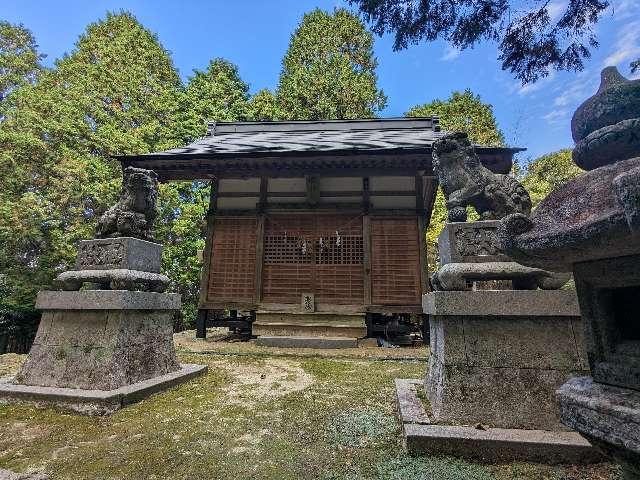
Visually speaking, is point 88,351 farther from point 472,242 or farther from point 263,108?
point 263,108

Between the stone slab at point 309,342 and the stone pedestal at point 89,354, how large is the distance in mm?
4120

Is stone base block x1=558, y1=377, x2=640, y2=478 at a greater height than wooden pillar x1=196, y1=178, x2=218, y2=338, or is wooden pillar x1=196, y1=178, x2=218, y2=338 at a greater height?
wooden pillar x1=196, y1=178, x2=218, y2=338

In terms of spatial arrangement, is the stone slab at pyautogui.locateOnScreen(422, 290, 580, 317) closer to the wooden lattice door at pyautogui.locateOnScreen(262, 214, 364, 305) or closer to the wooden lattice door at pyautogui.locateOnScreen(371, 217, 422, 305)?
the wooden lattice door at pyautogui.locateOnScreen(371, 217, 422, 305)

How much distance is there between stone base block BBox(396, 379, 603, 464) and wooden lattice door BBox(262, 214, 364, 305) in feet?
21.3

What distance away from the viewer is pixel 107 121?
1491 cm

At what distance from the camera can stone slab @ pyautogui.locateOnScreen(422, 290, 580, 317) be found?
255 centimetres

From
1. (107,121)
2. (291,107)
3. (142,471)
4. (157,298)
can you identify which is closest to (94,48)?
(107,121)

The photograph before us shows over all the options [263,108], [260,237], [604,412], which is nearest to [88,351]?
[604,412]

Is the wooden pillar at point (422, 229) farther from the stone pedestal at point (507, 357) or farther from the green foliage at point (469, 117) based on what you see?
the green foliage at point (469, 117)

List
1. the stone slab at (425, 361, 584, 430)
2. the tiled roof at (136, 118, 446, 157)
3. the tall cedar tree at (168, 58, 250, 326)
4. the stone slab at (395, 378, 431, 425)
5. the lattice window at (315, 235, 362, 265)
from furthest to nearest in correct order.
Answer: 1. the tall cedar tree at (168, 58, 250, 326)
2. the tiled roof at (136, 118, 446, 157)
3. the lattice window at (315, 235, 362, 265)
4. the stone slab at (395, 378, 431, 425)
5. the stone slab at (425, 361, 584, 430)

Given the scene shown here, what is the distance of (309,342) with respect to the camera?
786cm

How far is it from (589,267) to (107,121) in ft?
58.8

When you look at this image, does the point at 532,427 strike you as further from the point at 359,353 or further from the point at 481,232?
the point at 359,353

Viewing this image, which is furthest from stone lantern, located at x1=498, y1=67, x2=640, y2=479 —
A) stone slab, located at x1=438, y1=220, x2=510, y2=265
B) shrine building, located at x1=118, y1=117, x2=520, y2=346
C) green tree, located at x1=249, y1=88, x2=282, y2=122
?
green tree, located at x1=249, y1=88, x2=282, y2=122
